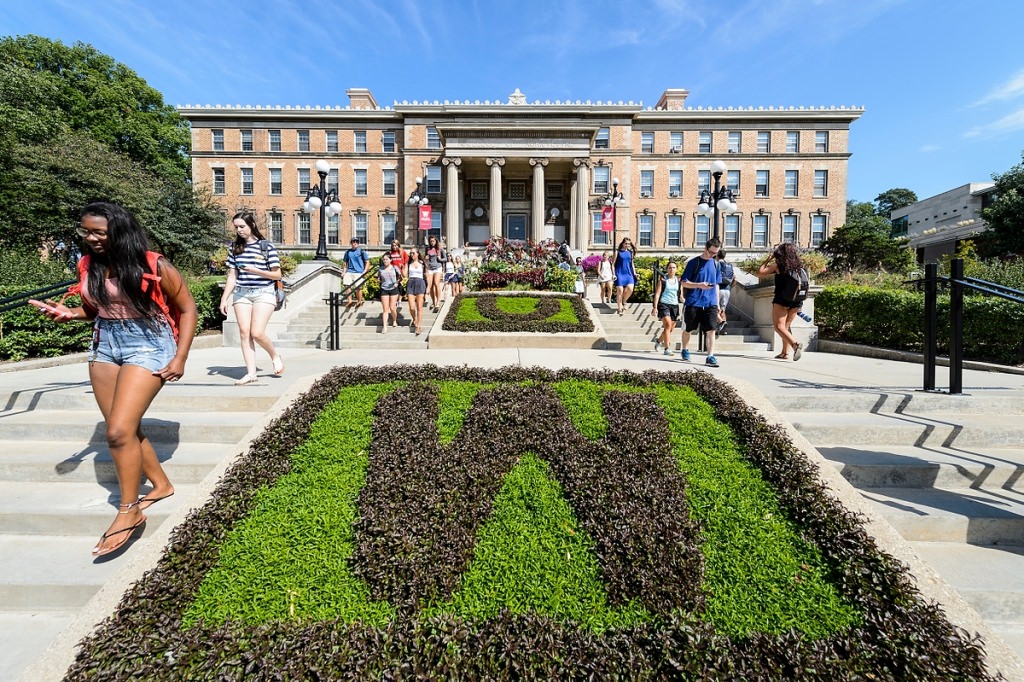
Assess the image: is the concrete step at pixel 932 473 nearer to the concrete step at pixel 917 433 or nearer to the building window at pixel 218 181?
the concrete step at pixel 917 433

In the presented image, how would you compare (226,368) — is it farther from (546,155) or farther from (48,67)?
(48,67)

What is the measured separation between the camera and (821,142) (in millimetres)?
42375

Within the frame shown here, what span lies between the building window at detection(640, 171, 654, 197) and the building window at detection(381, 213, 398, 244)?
22.7m

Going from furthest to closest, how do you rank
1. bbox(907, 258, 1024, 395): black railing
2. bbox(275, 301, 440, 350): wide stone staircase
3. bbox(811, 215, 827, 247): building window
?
bbox(811, 215, 827, 247): building window < bbox(275, 301, 440, 350): wide stone staircase < bbox(907, 258, 1024, 395): black railing

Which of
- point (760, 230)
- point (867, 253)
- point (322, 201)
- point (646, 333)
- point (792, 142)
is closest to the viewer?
point (646, 333)

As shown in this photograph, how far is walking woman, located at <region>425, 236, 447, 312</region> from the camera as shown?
11493mm

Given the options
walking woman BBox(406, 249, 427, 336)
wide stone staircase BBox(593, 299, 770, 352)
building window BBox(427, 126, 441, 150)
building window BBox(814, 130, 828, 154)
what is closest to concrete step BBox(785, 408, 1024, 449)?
wide stone staircase BBox(593, 299, 770, 352)

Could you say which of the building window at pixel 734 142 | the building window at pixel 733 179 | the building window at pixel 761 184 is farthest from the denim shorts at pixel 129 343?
the building window at pixel 761 184

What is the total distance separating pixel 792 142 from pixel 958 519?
49177mm

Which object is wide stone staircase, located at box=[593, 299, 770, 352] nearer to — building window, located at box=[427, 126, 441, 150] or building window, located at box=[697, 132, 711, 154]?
building window, located at box=[427, 126, 441, 150]

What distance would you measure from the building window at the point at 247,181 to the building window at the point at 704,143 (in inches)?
1590

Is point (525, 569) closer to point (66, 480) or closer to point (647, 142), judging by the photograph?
point (66, 480)

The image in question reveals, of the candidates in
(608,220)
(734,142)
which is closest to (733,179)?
(734,142)

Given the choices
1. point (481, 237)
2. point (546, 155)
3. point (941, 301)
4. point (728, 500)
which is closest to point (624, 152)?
point (546, 155)
